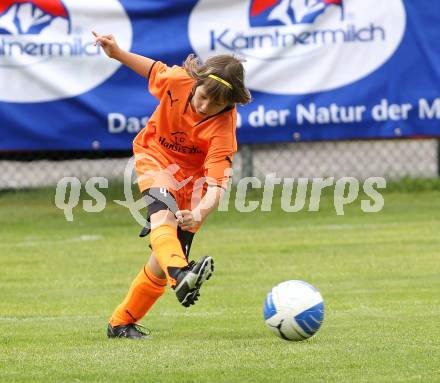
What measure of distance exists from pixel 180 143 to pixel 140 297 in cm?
87

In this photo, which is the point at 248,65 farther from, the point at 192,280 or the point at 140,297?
the point at 192,280

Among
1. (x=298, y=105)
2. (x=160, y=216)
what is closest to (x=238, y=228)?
(x=298, y=105)

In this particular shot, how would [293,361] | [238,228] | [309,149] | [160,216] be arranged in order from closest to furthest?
1. [293,361]
2. [160,216]
3. [238,228]
4. [309,149]

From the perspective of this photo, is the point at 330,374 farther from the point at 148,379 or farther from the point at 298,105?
the point at 298,105

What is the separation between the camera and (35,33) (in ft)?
38.7

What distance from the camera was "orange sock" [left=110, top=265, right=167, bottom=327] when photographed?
641cm

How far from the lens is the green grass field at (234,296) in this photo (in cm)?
532

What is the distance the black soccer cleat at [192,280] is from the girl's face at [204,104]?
0.86 m

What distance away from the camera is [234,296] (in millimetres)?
8109

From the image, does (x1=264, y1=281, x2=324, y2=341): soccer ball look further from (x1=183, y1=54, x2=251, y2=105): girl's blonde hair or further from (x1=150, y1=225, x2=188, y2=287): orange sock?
(x1=183, y1=54, x2=251, y2=105): girl's blonde hair

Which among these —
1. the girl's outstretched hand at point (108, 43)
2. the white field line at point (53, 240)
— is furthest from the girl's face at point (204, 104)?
the white field line at point (53, 240)

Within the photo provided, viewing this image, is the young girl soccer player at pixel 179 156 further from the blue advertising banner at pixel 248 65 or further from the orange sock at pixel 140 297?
the blue advertising banner at pixel 248 65

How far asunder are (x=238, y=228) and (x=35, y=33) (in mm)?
2803

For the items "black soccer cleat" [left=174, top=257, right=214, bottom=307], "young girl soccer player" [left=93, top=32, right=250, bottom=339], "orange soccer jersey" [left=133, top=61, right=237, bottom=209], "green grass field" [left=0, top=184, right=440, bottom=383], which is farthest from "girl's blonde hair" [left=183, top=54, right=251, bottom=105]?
"green grass field" [left=0, top=184, right=440, bottom=383]
